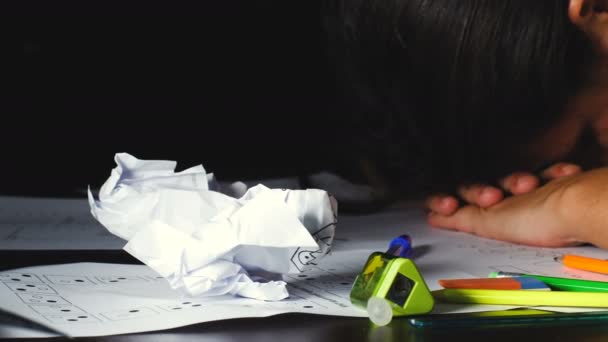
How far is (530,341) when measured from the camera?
18.9 inches

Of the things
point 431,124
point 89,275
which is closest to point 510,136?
point 431,124

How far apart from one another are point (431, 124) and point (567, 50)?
0.17 m

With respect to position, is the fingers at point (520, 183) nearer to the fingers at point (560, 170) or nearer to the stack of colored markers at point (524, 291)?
the fingers at point (560, 170)

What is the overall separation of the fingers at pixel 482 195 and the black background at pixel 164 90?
27 cm

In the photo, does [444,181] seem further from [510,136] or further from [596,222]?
[596,222]

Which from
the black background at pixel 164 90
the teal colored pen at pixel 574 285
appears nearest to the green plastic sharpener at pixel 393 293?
the teal colored pen at pixel 574 285

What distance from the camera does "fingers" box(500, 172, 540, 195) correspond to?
905 mm

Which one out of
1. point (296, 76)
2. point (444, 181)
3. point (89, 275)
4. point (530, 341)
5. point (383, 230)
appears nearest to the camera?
point (530, 341)

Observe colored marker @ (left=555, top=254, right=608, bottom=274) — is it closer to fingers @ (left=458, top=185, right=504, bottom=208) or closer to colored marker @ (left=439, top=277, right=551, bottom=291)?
colored marker @ (left=439, top=277, right=551, bottom=291)

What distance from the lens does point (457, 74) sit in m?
0.88

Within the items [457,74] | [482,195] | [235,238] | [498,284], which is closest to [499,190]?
[482,195]

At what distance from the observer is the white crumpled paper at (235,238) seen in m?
0.56

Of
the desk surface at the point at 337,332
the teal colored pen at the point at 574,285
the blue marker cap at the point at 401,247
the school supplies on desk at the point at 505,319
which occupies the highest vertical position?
the blue marker cap at the point at 401,247

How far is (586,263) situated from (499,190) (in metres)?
0.25
